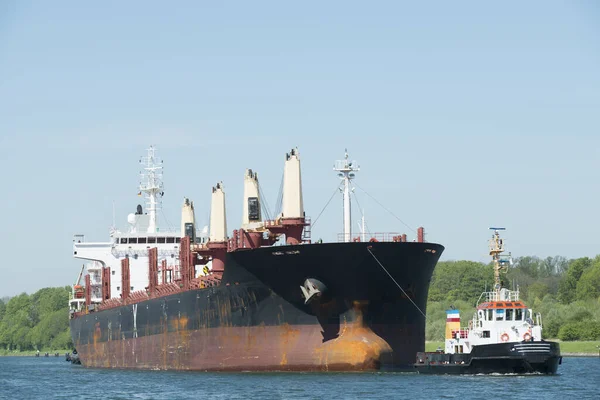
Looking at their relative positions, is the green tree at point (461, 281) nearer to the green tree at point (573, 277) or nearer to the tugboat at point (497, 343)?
the green tree at point (573, 277)

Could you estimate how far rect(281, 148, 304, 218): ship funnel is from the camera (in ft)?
158

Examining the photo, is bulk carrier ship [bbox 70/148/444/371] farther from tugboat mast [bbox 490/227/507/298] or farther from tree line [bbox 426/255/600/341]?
tree line [bbox 426/255/600/341]

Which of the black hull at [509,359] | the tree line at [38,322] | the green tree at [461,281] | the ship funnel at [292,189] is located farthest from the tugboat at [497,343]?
the tree line at [38,322]

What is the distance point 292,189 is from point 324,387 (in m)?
10.4

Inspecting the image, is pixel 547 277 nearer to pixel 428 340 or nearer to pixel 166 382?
pixel 428 340

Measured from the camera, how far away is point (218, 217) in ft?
185

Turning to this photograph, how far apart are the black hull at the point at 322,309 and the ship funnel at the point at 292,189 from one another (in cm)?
255

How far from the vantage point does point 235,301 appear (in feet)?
160

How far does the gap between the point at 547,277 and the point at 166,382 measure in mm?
99945

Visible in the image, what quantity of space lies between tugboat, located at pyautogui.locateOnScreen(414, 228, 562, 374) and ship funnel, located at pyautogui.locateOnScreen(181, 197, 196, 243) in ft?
65.6

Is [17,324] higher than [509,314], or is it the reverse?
[509,314]

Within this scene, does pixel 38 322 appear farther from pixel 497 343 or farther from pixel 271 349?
pixel 497 343

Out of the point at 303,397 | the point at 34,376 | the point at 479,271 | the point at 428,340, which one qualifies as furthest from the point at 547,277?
the point at 303,397

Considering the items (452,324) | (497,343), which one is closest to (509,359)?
(497,343)
